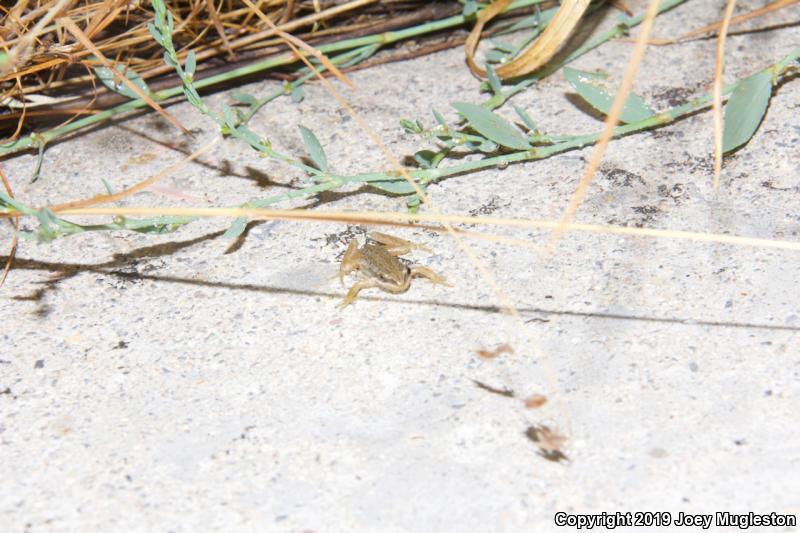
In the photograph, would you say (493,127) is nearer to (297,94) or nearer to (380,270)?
(380,270)

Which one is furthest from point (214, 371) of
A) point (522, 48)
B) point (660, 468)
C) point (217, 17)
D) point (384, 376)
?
point (522, 48)

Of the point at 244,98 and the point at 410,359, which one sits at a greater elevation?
the point at 244,98

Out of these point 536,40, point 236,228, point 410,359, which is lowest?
point 410,359

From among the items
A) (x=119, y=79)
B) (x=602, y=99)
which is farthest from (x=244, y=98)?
(x=602, y=99)

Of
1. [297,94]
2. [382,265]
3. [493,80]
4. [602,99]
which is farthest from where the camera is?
[297,94]

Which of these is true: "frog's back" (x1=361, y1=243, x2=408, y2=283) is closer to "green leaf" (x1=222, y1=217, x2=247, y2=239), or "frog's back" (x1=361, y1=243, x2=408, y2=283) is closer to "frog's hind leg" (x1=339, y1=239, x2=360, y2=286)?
"frog's hind leg" (x1=339, y1=239, x2=360, y2=286)

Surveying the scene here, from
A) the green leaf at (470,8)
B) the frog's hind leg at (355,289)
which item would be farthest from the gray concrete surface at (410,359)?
the green leaf at (470,8)
